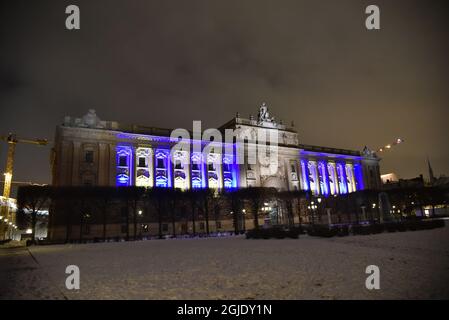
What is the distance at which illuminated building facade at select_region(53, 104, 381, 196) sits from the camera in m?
52.9

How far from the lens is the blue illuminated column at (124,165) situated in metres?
55.3

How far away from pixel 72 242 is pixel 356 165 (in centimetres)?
8339

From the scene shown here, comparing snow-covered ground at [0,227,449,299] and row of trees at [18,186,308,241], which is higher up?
row of trees at [18,186,308,241]

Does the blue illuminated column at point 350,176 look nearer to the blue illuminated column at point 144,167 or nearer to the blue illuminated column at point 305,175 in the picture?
the blue illuminated column at point 305,175

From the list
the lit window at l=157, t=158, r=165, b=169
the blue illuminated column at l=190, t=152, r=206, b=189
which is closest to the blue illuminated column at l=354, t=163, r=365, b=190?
the blue illuminated column at l=190, t=152, r=206, b=189

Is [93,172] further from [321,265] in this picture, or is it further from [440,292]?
[440,292]

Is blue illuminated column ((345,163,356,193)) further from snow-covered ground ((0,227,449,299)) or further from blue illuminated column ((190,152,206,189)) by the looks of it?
snow-covered ground ((0,227,449,299))

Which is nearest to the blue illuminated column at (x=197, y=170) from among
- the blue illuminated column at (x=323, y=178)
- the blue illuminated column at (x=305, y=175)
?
the blue illuminated column at (x=305, y=175)

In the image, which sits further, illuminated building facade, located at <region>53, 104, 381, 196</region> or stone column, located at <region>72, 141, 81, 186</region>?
illuminated building facade, located at <region>53, 104, 381, 196</region>

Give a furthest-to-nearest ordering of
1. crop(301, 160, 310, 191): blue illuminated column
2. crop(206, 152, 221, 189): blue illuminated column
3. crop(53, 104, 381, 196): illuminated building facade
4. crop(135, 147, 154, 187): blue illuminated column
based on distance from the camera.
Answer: crop(301, 160, 310, 191): blue illuminated column < crop(206, 152, 221, 189): blue illuminated column < crop(135, 147, 154, 187): blue illuminated column < crop(53, 104, 381, 196): illuminated building facade

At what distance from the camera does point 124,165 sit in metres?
56.3

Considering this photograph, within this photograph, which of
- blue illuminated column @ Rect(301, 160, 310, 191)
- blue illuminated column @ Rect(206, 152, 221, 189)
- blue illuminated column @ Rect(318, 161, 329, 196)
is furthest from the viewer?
blue illuminated column @ Rect(318, 161, 329, 196)

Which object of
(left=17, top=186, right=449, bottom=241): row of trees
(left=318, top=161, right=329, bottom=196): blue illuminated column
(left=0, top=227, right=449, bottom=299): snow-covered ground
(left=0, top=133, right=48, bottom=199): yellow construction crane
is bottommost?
(left=0, top=227, right=449, bottom=299): snow-covered ground

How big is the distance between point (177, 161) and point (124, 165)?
10.6m
